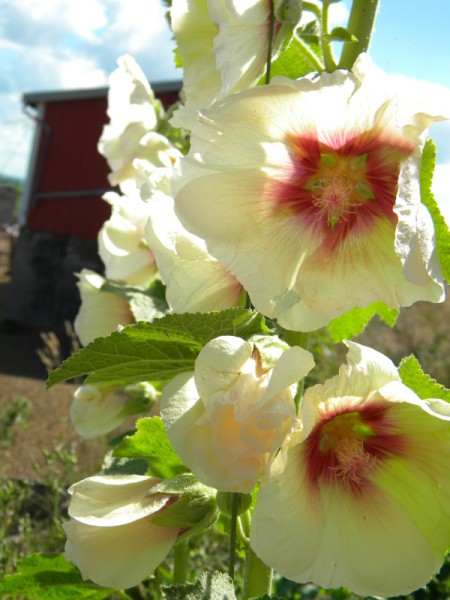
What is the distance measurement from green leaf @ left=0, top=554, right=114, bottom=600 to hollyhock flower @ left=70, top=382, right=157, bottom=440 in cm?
23

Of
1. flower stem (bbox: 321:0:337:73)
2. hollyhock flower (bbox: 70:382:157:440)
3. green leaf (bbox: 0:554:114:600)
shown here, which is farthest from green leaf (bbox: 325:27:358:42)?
green leaf (bbox: 0:554:114:600)

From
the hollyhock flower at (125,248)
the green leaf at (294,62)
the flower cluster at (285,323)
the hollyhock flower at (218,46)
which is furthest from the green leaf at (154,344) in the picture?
the hollyhock flower at (125,248)

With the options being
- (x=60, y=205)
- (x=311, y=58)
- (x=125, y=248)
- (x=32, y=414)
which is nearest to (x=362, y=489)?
(x=311, y=58)

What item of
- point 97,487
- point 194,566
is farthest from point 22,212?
point 97,487

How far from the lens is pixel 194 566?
276 cm

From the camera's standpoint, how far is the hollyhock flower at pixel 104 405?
1.45 metres

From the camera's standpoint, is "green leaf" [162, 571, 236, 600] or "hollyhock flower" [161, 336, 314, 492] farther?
"green leaf" [162, 571, 236, 600]

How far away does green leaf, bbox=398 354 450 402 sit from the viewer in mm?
854

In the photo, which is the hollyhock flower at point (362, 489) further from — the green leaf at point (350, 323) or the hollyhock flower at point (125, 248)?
the hollyhock flower at point (125, 248)

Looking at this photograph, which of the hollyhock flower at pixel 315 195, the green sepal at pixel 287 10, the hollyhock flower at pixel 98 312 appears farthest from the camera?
the hollyhock flower at pixel 98 312

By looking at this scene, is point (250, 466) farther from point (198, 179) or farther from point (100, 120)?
point (100, 120)

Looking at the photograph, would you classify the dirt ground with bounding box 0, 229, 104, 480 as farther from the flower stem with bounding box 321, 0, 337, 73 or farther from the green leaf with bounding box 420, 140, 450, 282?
Answer: the green leaf with bounding box 420, 140, 450, 282

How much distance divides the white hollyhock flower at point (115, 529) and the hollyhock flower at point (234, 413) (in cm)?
21

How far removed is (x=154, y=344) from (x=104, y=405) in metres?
0.69
